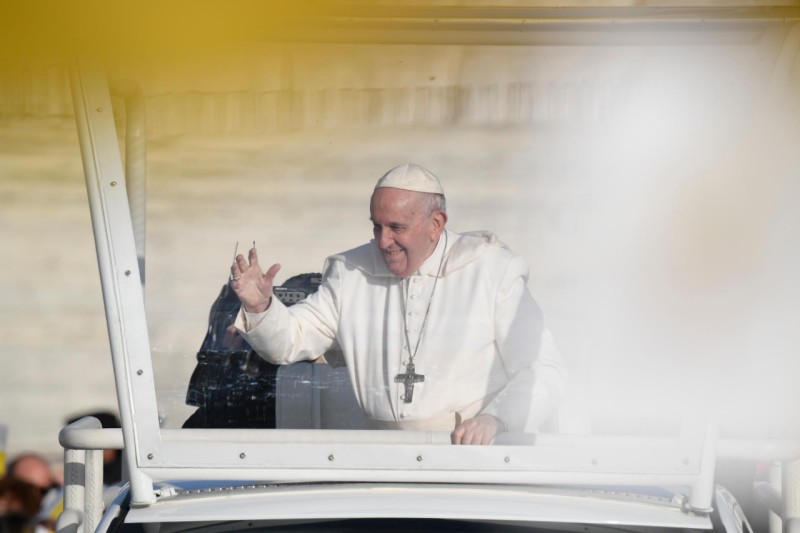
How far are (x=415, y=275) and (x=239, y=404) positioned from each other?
0.60 m

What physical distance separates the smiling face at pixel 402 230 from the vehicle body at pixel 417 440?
1.42ft

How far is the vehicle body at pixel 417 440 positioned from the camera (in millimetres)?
3232

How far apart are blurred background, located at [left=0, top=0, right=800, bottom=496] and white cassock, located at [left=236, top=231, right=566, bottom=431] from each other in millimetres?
71

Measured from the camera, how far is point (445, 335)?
3.38 m

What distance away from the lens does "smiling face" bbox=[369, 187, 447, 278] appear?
336 centimetres

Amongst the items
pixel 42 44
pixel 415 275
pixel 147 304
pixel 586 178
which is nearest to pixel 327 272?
pixel 415 275

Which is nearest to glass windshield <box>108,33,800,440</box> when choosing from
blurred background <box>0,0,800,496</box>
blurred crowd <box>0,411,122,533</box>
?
blurred background <box>0,0,800,496</box>

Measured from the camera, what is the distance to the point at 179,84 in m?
3.28

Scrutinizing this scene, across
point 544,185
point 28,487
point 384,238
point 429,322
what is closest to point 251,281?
point 384,238

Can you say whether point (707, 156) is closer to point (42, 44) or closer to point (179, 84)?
point (179, 84)

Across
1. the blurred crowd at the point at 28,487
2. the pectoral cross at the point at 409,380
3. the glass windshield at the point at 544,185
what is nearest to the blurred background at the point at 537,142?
the glass windshield at the point at 544,185

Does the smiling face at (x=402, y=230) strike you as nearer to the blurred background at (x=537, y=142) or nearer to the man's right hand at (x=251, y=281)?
the blurred background at (x=537, y=142)

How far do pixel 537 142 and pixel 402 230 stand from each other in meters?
0.44

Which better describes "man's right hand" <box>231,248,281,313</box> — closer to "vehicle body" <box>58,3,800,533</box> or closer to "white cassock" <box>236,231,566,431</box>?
"white cassock" <box>236,231,566,431</box>
